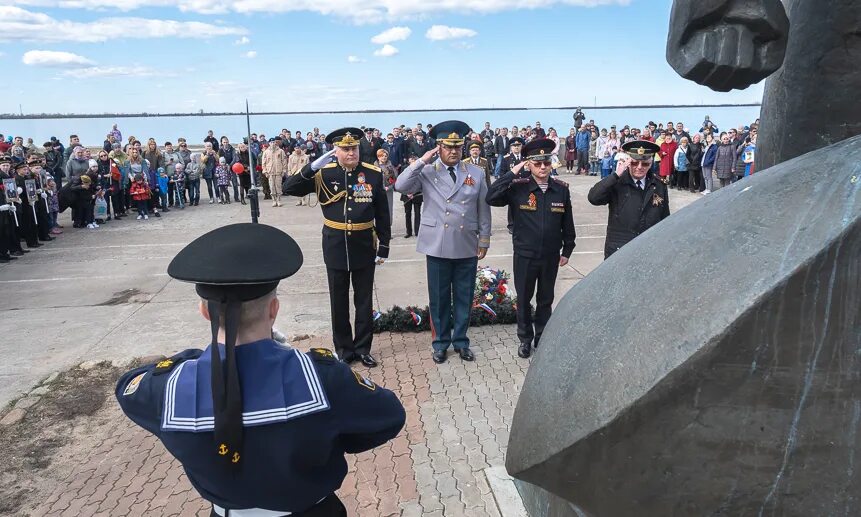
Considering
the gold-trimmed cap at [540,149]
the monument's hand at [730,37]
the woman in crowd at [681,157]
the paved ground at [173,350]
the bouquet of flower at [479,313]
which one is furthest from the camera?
the woman in crowd at [681,157]

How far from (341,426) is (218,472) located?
31 cm

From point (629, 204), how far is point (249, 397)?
3.99m

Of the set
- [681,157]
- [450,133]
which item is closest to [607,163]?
[681,157]

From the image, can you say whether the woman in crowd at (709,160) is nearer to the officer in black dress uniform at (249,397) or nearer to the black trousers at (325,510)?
the black trousers at (325,510)

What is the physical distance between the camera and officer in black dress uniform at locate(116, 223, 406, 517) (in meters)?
1.57

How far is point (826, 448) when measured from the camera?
45.3 inches

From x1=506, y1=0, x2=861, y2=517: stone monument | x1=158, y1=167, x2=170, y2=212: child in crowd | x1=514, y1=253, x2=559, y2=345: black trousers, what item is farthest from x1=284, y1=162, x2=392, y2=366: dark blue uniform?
x1=158, y1=167, x2=170, y2=212: child in crowd

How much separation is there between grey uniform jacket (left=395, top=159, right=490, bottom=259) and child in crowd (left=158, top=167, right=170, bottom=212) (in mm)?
11978

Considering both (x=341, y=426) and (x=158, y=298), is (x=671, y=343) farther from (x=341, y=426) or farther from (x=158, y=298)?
(x=158, y=298)

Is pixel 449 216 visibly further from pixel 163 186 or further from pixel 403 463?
pixel 163 186

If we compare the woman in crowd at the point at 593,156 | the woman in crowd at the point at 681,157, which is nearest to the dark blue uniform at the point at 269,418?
the woman in crowd at the point at 681,157

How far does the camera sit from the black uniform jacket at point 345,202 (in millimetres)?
5281

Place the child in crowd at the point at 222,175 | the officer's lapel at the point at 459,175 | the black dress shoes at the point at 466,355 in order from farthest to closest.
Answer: the child in crowd at the point at 222,175, the black dress shoes at the point at 466,355, the officer's lapel at the point at 459,175

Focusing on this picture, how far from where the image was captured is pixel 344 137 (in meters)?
5.27
